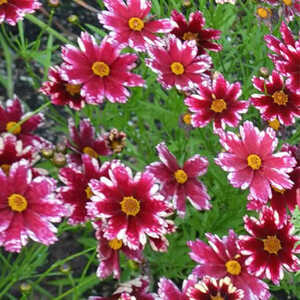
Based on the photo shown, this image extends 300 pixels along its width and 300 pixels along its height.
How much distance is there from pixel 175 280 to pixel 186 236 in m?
0.19

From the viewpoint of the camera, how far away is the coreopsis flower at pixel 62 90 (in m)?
1.30

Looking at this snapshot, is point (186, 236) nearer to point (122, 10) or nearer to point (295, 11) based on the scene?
point (122, 10)

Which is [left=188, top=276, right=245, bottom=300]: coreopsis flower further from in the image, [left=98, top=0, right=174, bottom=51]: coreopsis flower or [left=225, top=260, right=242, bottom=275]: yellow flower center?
[left=98, top=0, right=174, bottom=51]: coreopsis flower

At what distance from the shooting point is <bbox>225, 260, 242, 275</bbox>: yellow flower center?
1.25 metres

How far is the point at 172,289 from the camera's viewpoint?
1.25 m

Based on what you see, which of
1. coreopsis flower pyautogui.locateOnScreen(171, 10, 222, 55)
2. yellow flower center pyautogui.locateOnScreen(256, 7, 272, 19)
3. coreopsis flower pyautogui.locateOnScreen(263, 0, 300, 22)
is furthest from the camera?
yellow flower center pyautogui.locateOnScreen(256, 7, 272, 19)

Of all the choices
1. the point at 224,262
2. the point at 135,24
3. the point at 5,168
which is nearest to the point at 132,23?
the point at 135,24

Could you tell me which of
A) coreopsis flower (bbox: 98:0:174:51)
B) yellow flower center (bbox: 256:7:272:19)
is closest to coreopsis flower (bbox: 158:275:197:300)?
coreopsis flower (bbox: 98:0:174:51)

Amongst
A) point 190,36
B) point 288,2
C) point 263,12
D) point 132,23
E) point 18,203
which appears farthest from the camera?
point 263,12

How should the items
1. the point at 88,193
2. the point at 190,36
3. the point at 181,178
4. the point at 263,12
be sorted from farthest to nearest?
the point at 263,12 < the point at 190,36 < the point at 181,178 < the point at 88,193

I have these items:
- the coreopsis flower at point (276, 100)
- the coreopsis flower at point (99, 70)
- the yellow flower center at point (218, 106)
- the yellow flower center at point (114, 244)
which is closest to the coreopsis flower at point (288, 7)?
the coreopsis flower at point (276, 100)

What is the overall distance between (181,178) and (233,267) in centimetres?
23

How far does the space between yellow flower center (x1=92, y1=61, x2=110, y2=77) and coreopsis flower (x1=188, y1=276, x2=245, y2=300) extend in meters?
0.52

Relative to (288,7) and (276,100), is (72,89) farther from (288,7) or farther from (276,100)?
(288,7)
